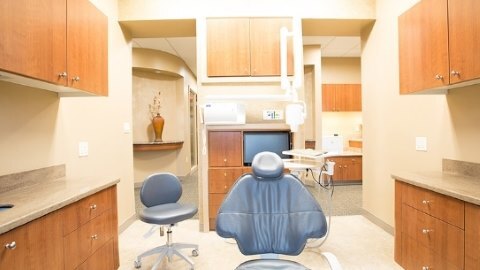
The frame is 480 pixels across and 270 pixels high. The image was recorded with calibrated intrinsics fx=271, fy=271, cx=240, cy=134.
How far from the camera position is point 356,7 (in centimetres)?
334

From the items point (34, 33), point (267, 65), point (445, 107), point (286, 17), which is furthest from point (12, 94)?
point (445, 107)

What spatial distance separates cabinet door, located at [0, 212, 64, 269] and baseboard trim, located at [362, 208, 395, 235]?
314 cm

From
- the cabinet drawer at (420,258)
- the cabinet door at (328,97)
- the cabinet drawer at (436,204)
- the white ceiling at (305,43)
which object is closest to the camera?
the cabinet drawer at (436,204)

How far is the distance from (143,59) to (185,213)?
3945mm

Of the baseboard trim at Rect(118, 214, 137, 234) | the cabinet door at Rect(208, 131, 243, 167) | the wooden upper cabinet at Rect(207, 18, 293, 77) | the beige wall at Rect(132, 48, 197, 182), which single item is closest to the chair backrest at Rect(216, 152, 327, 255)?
the cabinet door at Rect(208, 131, 243, 167)

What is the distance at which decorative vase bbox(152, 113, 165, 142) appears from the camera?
18.5ft

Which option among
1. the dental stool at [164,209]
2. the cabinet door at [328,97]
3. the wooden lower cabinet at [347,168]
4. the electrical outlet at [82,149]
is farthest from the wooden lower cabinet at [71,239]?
the cabinet door at [328,97]

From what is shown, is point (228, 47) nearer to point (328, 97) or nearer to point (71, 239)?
point (71, 239)

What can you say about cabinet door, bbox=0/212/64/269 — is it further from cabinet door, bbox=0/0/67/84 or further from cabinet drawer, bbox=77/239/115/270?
cabinet door, bbox=0/0/67/84

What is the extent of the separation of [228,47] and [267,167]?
2180mm

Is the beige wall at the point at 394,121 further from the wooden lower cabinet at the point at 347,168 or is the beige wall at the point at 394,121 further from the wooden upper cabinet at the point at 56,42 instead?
the wooden upper cabinet at the point at 56,42

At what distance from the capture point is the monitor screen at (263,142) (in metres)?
3.34

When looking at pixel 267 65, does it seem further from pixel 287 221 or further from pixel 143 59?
pixel 143 59

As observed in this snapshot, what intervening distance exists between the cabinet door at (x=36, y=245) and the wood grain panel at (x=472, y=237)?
7.52 feet
